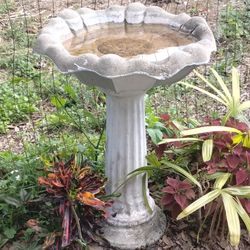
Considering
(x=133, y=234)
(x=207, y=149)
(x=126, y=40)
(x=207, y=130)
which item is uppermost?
(x=126, y=40)

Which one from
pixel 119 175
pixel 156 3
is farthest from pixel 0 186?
pixel 156 3

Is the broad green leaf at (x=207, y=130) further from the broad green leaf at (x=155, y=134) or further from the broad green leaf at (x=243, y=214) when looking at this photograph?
the broad green leaf at (x=155, y=134)

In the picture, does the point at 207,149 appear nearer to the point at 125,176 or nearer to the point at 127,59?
the point at 125,176

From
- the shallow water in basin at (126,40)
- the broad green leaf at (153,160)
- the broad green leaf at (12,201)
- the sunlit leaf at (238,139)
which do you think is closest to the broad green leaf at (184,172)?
the broad green leaf at (153,160)

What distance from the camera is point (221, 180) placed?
2.68 meters

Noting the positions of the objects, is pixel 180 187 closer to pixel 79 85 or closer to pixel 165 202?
pixel 165 202

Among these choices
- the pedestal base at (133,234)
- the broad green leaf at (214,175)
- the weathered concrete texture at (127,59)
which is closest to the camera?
the weathered concrete texture at (127,59)

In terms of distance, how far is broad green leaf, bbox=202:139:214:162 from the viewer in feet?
8.85

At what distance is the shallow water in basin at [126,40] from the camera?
2523mm

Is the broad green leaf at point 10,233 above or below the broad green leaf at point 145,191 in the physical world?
below

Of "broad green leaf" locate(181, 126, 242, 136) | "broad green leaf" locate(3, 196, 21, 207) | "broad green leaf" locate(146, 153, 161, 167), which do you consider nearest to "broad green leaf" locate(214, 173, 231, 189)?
"broad green leaf" locate(181, 126, 242, 136)

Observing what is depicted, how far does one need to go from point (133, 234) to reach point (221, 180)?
21.6 inches

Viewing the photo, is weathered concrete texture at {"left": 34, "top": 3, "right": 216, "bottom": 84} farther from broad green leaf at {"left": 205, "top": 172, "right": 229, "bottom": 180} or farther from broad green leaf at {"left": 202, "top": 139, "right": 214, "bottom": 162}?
broad green leaf at {"left": 205, "top": 172, "right": 229, "bottom": 180}

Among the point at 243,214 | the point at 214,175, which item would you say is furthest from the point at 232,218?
the point at 214,175
